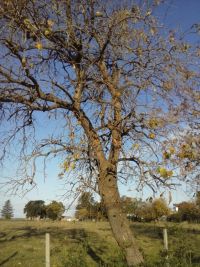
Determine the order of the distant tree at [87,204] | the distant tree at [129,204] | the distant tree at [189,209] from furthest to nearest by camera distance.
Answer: the distant tree at [189,209] → the distant tree at [129,204] → the distant tree at [87,204]

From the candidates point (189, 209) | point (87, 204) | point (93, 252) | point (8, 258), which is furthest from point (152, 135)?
point (189, 209)

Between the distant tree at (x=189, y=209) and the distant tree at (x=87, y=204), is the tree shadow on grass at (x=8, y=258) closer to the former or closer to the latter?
the distant tree at (x=87, y=204)

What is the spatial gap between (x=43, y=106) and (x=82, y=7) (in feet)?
7.48

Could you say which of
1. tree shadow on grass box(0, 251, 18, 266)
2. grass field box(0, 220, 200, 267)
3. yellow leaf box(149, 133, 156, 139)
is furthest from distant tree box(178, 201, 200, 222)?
yellow leaf box(149, 133, 156, 139)

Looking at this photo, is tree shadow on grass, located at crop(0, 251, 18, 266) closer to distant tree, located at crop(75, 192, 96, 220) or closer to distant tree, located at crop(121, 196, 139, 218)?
distant tree, located at crop(75, 192, 96, 220)

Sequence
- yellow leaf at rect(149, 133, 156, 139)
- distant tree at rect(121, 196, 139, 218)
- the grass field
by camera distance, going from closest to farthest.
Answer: the grass field → yellow leaf at rect(149, 133, 156, 139) → distant tree at rect(121, 196, 139, 218)

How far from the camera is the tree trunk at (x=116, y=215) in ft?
25.4

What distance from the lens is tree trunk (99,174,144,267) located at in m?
7.75

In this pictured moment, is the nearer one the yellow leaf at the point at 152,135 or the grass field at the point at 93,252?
the grass field at the point at 93,252

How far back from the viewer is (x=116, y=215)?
7.98m

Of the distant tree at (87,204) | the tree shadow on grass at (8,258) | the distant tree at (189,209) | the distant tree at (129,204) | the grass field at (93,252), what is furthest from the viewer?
the distant tree at (189,209)

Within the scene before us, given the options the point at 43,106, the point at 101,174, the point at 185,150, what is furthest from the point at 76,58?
the point at 185,150

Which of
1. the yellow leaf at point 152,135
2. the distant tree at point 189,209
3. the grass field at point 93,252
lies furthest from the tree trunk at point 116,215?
the distant tree at point 189,209

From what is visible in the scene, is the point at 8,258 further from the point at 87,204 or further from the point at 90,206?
the point at 87,204
